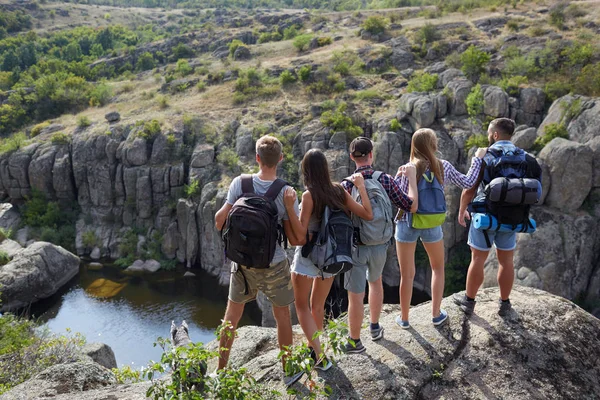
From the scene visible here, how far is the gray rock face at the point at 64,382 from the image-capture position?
555 cm

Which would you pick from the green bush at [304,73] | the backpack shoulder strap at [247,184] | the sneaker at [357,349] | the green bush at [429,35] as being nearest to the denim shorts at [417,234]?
the sneaker at [357,349]

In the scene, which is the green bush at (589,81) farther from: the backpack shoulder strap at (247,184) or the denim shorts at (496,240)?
the backpack shoulder strap at (247,184)

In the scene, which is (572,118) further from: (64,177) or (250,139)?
(64,177)

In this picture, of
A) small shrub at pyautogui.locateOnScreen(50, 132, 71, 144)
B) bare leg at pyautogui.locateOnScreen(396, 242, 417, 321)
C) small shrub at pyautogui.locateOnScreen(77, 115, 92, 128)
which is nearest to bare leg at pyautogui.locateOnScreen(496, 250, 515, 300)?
bare leg at pyautogui.locateOnScreen(396, 242, 417, 321)

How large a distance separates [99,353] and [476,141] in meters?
21.3

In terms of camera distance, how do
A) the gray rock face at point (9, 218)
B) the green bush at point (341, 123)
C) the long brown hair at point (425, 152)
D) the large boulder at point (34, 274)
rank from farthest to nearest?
the gray rock face at point (9, 218), the green bush at point (341, 123), the large boulder at point (34, 274), the long brown hair at point (425, 152)

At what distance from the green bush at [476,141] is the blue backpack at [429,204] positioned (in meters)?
21.3

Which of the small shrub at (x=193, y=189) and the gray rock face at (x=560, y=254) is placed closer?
the gray rock face at (x=560, y=254)

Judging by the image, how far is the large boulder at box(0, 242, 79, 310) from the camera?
76.7ft

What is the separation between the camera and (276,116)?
32.8 m

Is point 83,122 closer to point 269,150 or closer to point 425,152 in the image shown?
point 269,150

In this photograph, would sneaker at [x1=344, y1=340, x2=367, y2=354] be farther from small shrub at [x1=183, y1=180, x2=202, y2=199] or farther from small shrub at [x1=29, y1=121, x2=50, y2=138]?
small shrub at [x1=29, y1=121, x2=50, y2=138]

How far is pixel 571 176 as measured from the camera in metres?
Result: 21.3

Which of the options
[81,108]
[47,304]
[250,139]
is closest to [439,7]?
[250,139]
